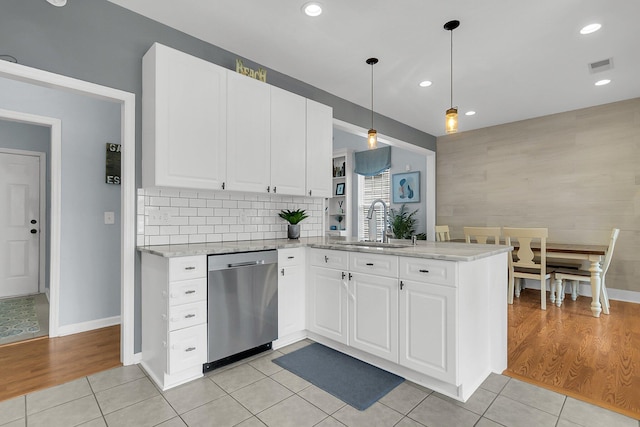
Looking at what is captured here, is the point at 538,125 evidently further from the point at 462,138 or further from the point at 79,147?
the point at 79,147

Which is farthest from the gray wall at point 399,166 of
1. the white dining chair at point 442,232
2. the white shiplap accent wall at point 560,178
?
the white dining chair at point 442,232

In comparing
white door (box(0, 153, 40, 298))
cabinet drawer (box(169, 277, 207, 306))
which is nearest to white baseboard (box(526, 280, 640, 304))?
cabinet drawer (box(169, 277, 207, 306))

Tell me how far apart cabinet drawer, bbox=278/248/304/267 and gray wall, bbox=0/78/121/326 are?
2.05 meters

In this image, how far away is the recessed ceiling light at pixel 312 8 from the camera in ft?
7.82

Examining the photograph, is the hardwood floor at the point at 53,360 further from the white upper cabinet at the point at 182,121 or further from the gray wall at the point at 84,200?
the white upper cabinet at the point at 182,121

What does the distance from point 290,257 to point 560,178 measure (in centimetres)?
429

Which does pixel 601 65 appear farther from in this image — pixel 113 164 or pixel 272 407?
pixel 113 164

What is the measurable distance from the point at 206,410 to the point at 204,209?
157 cm

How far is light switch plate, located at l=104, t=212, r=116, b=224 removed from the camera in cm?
349

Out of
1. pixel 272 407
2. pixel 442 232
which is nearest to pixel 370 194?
pixel 442 232

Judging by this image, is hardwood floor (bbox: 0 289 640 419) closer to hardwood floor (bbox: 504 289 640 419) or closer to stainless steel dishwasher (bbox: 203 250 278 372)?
hardwood floor (bbox: 504 289 640 419)

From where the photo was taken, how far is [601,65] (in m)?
3.28

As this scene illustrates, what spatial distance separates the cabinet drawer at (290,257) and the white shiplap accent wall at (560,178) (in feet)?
12.8

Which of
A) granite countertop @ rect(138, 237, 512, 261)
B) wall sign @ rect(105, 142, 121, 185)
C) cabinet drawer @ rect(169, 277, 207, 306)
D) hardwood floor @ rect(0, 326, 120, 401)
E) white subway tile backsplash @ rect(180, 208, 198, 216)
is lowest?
hardwood floor @ rect(0, 326, 120, 401)
